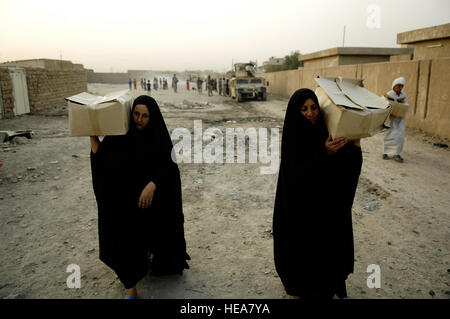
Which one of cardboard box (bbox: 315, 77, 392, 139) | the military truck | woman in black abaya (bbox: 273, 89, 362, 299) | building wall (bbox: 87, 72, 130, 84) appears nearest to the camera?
cardboard box (bbox: 315, 77, 392, 139)

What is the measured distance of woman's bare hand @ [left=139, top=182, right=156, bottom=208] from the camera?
7.19 ft

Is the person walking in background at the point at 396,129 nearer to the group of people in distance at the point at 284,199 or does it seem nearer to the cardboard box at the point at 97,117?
the group of people in distance at the point at 284,199

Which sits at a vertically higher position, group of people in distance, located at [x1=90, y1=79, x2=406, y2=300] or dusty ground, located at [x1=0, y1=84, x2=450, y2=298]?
group of people in distance, located at [x1=90, y1=79, x2=406, y2=300]

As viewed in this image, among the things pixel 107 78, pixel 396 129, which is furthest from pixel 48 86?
pixel 107 78

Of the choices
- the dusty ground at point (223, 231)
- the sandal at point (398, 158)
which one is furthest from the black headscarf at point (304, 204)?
the sandal at point (398, 158)

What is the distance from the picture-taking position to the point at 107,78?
44844 millimetres

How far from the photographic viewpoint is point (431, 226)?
132 inches

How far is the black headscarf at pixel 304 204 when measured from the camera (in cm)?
196

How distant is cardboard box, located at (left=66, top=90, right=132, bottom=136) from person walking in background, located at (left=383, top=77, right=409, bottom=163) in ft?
16.3

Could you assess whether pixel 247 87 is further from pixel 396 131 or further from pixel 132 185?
pixel 132 185

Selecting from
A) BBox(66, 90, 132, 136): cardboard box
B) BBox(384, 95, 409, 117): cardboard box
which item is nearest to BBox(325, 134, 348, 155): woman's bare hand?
BBox(66, 90, 132, 136): cardboard box

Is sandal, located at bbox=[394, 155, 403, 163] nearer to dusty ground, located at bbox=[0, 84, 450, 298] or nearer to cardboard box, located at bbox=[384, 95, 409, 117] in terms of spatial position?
dusty ground, located at bbox=[0, 84, 450, 298]

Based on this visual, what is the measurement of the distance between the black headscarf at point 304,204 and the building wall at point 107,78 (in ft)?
146
